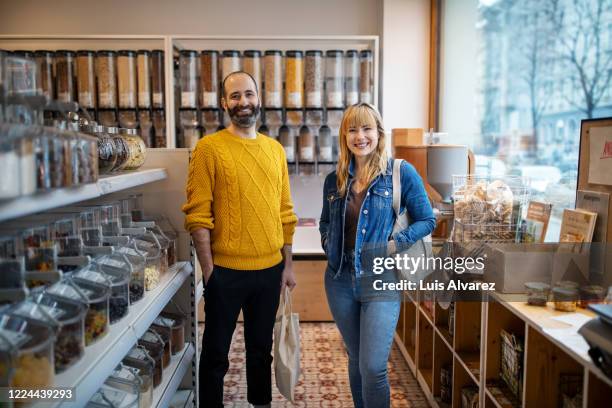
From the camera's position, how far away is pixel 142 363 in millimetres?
2057

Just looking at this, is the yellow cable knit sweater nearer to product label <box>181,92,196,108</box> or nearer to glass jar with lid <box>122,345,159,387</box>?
glass jar with lid <box>122,345,159,387</box>

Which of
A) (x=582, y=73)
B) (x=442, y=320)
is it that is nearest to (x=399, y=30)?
(x=582, y=73)

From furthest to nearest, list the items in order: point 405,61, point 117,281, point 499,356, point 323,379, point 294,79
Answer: point 405,61 < point 294,79 < point 323,379 < point 499,356 < point 117,281

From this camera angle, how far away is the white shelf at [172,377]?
2.14 meters

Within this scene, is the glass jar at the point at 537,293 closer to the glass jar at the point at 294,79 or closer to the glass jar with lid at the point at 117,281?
the glass jar with lid at the point at 117,281

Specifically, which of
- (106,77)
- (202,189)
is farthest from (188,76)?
(202,189)

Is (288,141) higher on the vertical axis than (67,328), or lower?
higher

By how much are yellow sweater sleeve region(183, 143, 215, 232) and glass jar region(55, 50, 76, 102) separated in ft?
7.24

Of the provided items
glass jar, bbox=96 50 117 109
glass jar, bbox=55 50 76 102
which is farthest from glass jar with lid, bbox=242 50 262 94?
glass jar, bbox=55 50 76 102

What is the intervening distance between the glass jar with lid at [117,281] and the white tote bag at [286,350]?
823 mm

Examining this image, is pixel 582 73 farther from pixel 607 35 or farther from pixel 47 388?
pixel 47 388

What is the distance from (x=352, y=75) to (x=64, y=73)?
6.75 ft

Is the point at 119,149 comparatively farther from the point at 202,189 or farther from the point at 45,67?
the point at 45,67

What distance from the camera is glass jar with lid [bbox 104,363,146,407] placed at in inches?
74.5
